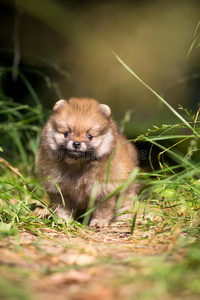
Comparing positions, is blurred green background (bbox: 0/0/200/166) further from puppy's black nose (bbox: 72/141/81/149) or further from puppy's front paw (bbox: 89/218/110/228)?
puppy's black nose (bbox: 72/141/81/149)

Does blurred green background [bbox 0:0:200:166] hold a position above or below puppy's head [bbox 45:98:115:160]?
above

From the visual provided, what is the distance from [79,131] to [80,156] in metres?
0.22

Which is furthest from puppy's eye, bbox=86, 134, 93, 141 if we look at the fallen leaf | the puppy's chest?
the fallen leaf

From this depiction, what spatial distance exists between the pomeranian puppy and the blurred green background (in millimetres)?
1540

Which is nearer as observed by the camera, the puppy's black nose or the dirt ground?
the dirt ground

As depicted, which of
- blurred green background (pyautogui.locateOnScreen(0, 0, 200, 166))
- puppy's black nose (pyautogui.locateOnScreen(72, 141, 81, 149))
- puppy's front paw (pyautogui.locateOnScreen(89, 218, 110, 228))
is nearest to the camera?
puppy's black nose (pyautogui.locateOnScreen(72, 141, 81, 149))

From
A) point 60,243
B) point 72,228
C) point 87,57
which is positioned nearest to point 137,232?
point 72,228

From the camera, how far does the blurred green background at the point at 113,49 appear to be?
5.17m

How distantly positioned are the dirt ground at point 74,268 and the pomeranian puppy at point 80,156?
87 cm

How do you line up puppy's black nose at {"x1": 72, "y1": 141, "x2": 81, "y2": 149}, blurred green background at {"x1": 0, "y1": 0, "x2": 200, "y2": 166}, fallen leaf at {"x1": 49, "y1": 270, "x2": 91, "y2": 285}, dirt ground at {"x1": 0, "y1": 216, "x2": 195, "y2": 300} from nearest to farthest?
dirt ground at {"x1": 0, "y1": 216, "x2": 195, "y2": 300} < fallen leaf at {"x1": 49, "y1": 270, "x2": 91, "y2": 285} < puppy's black nose at {"x1": 72, "y1": 141, "x2": 81, "y2": 149} < blurred green background at {"x1": 0, "y1": 0, "x2": 200, "y2": 166}

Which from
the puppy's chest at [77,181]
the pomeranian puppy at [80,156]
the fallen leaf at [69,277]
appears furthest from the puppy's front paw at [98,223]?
the fallen leaf at [69,277]

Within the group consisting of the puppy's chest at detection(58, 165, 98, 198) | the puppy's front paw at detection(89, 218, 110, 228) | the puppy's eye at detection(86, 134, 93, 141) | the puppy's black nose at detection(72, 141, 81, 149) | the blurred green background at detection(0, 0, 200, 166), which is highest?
the blurred green background at detection(0, 0, 200, 166)

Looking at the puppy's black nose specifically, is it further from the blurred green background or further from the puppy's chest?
the blurred green background

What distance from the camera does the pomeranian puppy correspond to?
3288 mm
